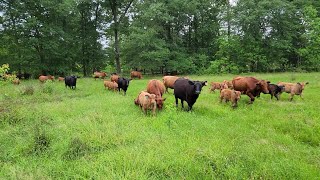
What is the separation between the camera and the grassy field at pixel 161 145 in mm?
4922

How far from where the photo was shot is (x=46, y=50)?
101ft

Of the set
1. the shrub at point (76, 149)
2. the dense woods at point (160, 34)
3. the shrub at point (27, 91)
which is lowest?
the shrub at point (76, 149)

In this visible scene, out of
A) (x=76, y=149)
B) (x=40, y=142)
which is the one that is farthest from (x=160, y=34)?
(x=76, y=149)

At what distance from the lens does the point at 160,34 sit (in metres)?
35.5

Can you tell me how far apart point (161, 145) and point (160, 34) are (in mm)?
30838

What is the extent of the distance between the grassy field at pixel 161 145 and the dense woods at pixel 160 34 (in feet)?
71.3

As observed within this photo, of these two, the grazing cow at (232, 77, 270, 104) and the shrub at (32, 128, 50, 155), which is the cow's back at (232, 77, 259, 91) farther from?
the shrub at (32, 128, 50, 155)

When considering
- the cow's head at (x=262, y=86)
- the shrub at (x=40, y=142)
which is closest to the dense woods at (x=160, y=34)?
the cow's head at (x=262, y=86)

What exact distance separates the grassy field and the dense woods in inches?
855

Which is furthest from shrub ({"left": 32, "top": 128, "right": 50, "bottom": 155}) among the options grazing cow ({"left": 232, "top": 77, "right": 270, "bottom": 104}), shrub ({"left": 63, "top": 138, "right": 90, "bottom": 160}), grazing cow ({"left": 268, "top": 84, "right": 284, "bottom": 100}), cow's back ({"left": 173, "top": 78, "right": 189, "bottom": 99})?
grazing cow ({"left": 268, "top": 84, "right": 284, "bottom": 100})

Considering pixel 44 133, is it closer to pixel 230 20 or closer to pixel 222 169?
pixel 222 169

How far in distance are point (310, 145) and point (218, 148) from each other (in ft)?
9.15

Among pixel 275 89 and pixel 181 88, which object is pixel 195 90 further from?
pixel 275 89

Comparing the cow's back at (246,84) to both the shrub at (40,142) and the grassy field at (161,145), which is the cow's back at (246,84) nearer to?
the grassy field at (161,145)
